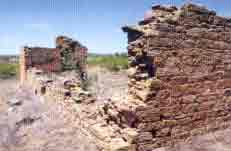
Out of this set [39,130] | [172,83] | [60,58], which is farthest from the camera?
[60,58]

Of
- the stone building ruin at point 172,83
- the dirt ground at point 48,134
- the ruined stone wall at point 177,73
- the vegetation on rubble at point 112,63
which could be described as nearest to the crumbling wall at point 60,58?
A: the dirt ground at point 48,134

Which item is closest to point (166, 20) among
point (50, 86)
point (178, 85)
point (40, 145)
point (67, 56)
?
point (178, 85)

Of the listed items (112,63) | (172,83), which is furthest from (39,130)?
(112,63)

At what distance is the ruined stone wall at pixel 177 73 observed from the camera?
571cm

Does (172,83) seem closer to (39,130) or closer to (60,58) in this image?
(39,130)

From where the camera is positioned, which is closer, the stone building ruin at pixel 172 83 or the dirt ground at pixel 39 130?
the stone building ruin at pixel 172 83

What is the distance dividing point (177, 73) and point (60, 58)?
13.4 metres

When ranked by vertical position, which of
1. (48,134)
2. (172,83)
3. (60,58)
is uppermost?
(60,58)

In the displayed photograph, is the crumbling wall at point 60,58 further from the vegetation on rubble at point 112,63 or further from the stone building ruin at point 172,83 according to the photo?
the vegetation on rubble at point 112,63

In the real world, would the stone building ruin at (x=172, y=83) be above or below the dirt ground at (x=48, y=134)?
above

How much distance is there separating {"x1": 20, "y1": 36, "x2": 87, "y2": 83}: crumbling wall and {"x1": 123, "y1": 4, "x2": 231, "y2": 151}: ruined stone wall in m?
12.3

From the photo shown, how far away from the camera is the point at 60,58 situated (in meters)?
18.4

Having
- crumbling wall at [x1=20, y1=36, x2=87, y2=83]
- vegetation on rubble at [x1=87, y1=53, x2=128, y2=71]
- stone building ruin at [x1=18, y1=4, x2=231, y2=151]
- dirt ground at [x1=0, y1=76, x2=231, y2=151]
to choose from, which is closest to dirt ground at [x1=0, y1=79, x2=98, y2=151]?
dirt ground at [x1=0, y1=76, x2=231, y2=151]

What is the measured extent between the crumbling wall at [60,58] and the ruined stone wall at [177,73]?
40.4 feet
